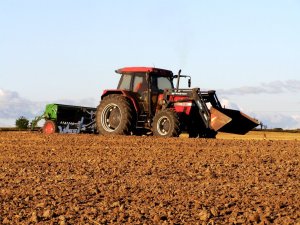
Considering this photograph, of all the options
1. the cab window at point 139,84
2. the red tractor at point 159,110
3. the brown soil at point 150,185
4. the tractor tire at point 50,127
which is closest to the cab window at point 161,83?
the red tractor at point 159,110

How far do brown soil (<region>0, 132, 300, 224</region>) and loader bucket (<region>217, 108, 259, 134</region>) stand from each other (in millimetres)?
3454

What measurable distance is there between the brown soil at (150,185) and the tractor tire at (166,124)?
2.85 metres

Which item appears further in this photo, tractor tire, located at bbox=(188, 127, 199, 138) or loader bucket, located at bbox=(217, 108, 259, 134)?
tractor tire, located at bbox=(188, 127, 199, 138)

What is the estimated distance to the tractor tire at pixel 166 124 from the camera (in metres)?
15.2

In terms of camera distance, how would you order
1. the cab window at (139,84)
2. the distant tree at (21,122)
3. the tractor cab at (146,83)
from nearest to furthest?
the tractor cab at (146,83) < the cab window at (139,84) < the distant tree at (21,122)

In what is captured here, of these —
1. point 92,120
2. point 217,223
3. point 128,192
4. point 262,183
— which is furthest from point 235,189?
point 92,120

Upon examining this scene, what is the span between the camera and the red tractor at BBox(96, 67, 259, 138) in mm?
15703

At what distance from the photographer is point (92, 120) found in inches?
786

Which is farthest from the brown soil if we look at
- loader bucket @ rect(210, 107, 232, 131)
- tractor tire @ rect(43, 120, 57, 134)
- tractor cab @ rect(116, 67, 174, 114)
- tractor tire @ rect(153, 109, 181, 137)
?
tractor tire @ rect(43, 120, 57, 134)

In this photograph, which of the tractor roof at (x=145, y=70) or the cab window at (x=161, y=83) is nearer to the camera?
the tractor roof at (x=145, y=70)

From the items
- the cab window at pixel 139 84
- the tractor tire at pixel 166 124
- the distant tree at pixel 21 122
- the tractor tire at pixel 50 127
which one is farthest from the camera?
the distant tree at pixel 21 122

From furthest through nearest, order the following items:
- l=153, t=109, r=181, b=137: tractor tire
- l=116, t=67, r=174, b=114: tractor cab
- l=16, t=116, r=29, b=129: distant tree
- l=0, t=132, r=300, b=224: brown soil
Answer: l=16, t=116, r=29, b=129: distant tree < l=116, t=67, r=174, b=114: tractor cab < l=153, t=109, r=181, b=137: tractor tire < l=0, t=132, r=300, b=224: brown soil

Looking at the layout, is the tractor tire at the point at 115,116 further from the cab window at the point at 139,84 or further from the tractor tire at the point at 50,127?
the tractor tire at the point at 50,127

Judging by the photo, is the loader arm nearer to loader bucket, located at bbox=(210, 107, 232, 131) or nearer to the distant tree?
loader bucket, located at bbox=(210, 107, 232, 131)
